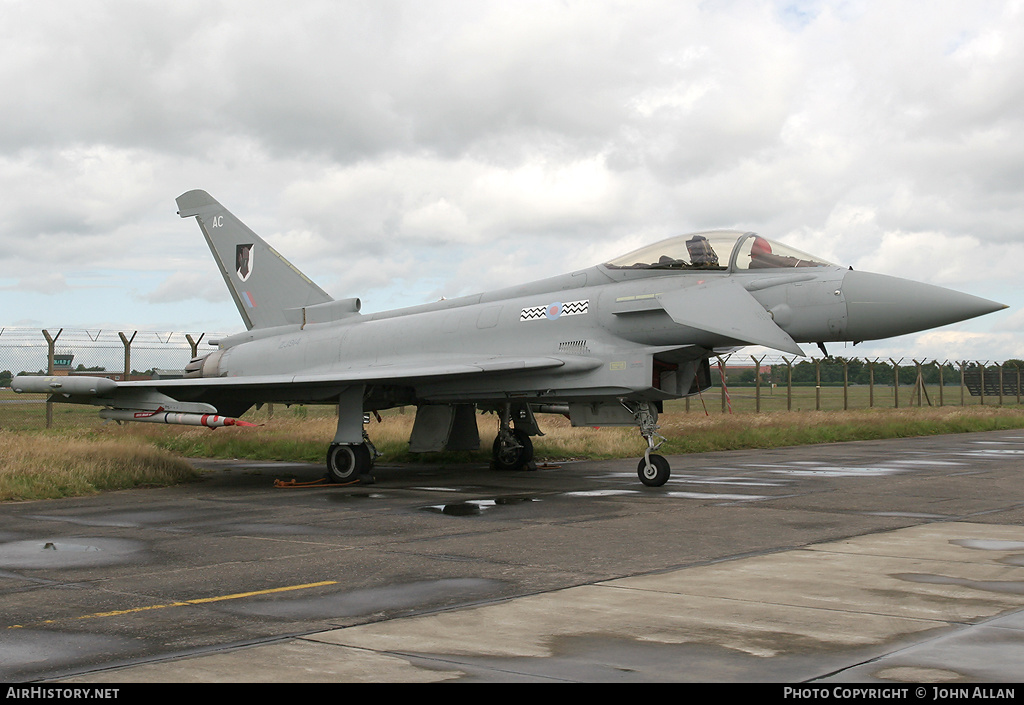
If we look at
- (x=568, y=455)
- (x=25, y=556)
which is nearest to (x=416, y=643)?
(x=25, y=556)

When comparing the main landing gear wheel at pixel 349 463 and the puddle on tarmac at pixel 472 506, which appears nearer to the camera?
the puddle on tarmac at pixel 472 506

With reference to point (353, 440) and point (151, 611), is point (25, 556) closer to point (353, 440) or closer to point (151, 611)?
point (151, 611)

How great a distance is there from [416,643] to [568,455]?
13.5 meters

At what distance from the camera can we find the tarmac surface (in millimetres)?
3951

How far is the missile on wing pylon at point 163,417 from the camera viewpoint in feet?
44.3

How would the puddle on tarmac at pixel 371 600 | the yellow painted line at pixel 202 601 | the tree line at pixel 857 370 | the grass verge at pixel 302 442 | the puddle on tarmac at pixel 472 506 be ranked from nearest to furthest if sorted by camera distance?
1. the yellow painted line at pixel 202 601
2. the puddle on tarmac at pixel 371 600
3. the puddle on tarmac at pixel 472 506
4. the grass verge at pixel 302 442
5. the tree line at pixel 857 370

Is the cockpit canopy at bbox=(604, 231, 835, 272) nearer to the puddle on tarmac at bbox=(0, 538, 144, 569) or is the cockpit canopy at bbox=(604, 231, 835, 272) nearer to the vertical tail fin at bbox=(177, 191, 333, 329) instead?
the vertical tail fin at bbox=(177, 191, 333, 329)

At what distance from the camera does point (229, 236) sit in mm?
16906

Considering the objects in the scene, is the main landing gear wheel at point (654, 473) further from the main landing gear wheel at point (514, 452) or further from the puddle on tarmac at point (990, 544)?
the puddle on tarmac at point (990, 544)

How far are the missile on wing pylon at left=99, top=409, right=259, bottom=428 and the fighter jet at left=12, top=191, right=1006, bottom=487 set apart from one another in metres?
0.03

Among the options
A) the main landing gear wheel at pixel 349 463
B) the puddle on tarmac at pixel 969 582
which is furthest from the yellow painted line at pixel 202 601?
the main landing gear wheel at pixel 349 463

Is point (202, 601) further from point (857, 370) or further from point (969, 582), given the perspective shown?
point (857, 370)

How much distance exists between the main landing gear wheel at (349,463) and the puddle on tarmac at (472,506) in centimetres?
303

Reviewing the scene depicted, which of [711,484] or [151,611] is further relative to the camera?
[711,484]
